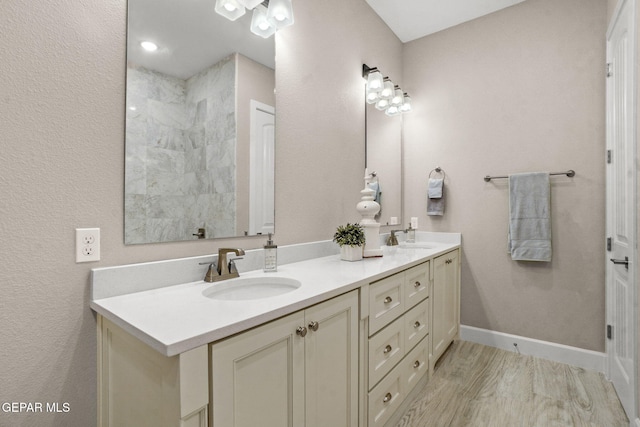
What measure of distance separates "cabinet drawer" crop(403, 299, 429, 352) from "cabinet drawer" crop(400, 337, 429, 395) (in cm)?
5

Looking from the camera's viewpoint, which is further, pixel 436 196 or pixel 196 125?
pixel 436 196

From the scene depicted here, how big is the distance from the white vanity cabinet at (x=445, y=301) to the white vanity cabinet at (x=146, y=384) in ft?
5.45

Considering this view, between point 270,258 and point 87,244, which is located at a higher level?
point 87,244

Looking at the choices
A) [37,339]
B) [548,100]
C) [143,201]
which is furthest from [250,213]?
[548,100]

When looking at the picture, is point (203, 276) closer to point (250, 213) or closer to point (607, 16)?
point (250, 213)

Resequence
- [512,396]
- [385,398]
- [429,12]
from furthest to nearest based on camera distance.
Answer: [429,12] < [512,396] < [385,398]

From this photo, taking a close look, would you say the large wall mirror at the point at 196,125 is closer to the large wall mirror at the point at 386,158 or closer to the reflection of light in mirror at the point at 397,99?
the large wall mirror at the point at 386,158

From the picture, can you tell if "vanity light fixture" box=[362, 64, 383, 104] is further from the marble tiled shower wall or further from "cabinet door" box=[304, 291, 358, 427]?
"cabinet door" box=[304, 291, 358, 427]

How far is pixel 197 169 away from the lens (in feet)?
4.30

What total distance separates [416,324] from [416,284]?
23 centimetres

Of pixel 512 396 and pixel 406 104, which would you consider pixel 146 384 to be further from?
pixel 406 104

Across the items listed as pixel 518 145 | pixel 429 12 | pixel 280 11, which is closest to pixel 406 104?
pixel 429 12

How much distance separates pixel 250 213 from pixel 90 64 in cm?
80

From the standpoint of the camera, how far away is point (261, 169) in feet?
5.18
